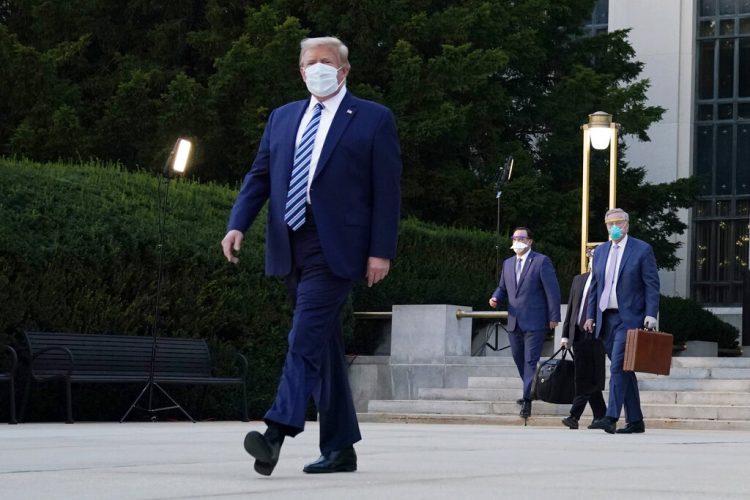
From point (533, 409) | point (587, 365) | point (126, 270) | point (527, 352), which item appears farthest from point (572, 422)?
point (126, 270)

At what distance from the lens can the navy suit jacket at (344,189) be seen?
701cm

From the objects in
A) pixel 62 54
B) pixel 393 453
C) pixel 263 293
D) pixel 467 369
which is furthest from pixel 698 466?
pixel 62 54

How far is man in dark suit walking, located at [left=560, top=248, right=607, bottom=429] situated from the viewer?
579 inches

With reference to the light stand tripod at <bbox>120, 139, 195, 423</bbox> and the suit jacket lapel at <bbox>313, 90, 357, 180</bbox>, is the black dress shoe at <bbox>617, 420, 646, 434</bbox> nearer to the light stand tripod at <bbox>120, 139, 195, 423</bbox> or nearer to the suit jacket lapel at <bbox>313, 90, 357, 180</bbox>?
the light stand tripod at <bbox>120, 139, 195, 423</bbox>

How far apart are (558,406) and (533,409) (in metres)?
0.31

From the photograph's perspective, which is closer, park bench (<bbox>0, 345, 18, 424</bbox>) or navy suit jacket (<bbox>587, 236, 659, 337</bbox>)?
navy suit jacket (<bbox>587, 236, 659, 337</bbox>)

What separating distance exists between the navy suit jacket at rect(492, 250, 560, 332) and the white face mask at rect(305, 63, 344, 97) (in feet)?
32.9

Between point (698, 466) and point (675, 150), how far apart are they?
30.7 meters

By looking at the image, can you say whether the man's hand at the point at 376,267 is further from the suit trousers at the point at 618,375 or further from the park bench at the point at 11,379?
the park bench at the point at 11,379

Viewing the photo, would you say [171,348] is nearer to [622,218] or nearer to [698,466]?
[622,218]

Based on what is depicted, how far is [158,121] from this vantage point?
86.8 ft

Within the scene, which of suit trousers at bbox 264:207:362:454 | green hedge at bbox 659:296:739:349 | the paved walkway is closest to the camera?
the paved walkway

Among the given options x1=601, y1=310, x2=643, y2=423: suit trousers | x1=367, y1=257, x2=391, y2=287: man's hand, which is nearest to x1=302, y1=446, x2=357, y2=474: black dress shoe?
x1=367, y1=257, x2=391, y2=287: man's hand

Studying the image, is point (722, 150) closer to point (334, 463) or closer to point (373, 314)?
point (373, 314)
